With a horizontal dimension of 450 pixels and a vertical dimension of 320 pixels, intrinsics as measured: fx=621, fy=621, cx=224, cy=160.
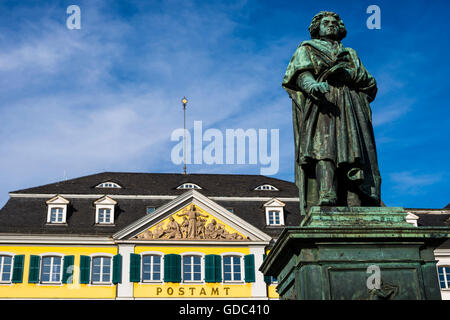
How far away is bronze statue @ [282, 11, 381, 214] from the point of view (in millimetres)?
5809

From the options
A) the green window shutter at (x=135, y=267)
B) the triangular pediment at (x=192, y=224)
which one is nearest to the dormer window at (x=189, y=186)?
the triangular pediment at (x=192, y=224)

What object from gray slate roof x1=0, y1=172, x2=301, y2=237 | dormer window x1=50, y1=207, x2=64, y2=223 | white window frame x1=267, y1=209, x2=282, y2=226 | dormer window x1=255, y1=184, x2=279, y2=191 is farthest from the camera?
dormer window x1=255, y1=184, x2=279, y2=191

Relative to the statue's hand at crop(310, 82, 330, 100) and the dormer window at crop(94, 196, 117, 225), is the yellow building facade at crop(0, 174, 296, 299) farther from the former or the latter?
the statue's hand at crop(310, 82, 330, 100)

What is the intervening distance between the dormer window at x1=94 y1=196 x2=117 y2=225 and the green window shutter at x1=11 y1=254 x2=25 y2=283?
15.2 ft

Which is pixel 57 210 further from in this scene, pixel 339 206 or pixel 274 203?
pixel 339 206

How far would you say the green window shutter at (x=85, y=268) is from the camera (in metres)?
32.1

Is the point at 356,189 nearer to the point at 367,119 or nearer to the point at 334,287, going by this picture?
the point at 367,119

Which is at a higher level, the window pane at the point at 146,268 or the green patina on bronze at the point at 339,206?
the window pane at the point at 146,268

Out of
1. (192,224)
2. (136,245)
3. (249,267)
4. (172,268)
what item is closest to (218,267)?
(249,267)

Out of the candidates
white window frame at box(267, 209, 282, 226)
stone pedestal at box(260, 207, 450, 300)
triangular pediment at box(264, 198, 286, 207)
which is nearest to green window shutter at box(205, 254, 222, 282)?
white window frame at box(267, 209, 282, 226)

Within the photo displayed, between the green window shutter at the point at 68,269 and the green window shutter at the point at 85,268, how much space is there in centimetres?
→ 51

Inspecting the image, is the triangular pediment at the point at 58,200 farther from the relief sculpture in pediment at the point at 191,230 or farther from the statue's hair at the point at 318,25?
the statue's hair at the point at 318,25
